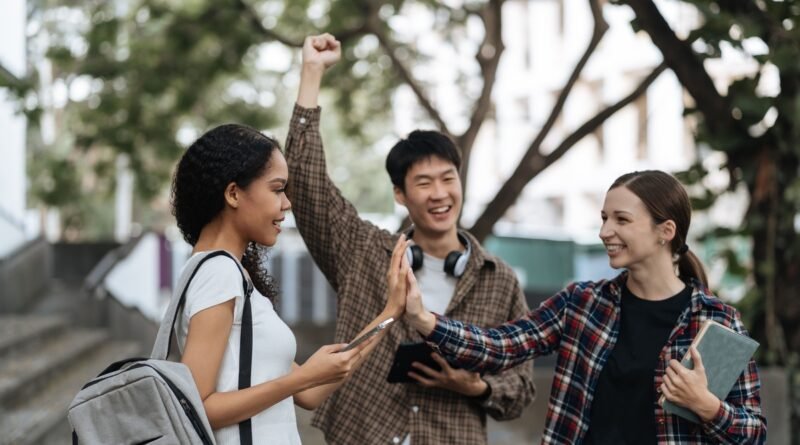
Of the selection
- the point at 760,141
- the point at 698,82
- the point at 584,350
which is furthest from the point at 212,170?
the point at 760,141

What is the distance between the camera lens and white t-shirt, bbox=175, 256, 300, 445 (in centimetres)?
285

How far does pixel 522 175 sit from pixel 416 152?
17.9 feet

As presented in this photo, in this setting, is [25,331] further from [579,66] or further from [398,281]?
[398,281]

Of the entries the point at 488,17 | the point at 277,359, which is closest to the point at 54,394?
Answer: the point at 488,17

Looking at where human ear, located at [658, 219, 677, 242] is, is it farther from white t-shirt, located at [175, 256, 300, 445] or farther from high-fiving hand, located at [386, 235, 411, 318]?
white t-shirt, located at [175, 256, 300, 445]

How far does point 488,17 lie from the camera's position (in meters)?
11.0

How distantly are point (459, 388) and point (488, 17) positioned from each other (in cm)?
766

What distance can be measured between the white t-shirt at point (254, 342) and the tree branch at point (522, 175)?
6.37m

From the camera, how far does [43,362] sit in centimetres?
1123

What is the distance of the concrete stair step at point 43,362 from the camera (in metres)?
9.85

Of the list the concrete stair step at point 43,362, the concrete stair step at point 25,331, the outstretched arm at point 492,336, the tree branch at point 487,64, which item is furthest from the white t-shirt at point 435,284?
the concrete stair step at point 25,331

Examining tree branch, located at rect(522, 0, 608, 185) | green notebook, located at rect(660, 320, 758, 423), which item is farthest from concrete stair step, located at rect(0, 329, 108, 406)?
green notebook, located at rect(660, 320, 758, 423)

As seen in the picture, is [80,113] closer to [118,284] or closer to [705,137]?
[118,284]

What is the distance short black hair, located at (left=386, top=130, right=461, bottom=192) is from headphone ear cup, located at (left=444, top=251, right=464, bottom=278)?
1.04 feet
